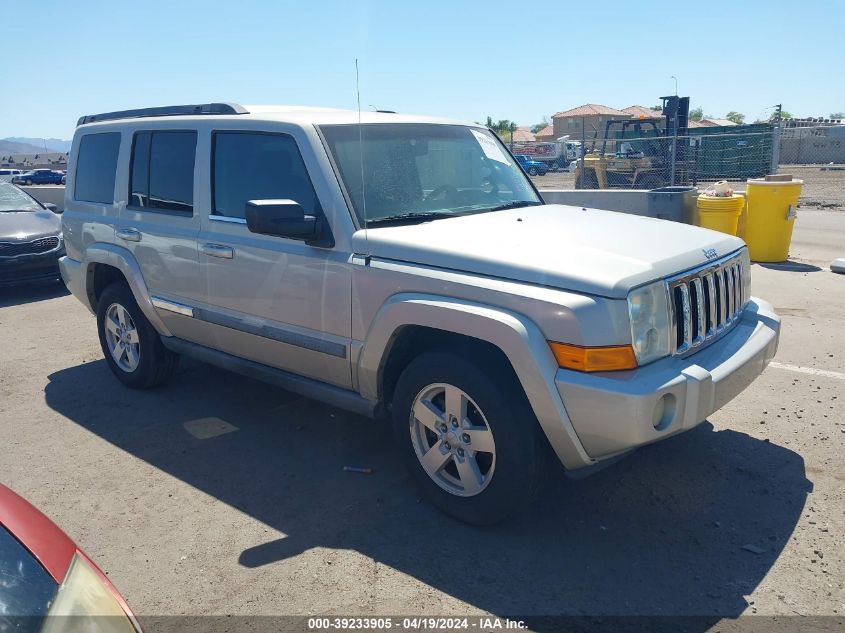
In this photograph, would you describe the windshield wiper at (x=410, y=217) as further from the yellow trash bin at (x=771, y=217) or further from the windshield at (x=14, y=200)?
the windshield at (x=14, y=200)

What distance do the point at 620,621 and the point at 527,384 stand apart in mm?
1026

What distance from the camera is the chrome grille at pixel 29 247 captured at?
378 inches

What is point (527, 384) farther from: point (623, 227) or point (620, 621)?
point (623, 227)

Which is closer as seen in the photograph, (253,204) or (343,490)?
(253,204)

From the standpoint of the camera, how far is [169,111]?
5250 mm

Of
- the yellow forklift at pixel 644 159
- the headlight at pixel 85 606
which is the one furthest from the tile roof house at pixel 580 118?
the headlight at pixel 85 606

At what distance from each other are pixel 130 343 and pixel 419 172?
2.86m

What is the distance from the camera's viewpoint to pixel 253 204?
3748mm

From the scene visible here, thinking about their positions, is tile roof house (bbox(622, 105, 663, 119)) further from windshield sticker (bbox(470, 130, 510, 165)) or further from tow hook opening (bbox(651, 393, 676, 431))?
tow hook opening (bbox(651, 393, 676, 431))

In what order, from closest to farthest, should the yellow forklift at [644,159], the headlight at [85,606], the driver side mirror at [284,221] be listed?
the headlight at [85,606] < the driver side mirror at [284,221] < the yellow forklift at [644,159]

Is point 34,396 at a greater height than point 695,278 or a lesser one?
lesser

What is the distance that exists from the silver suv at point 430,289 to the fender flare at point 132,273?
16 mm

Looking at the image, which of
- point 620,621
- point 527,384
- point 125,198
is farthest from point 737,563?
point 125,198

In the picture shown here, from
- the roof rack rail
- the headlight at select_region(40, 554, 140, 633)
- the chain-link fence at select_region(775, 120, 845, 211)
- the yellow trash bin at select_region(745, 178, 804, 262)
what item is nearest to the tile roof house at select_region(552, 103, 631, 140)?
the chain-link fence at select_region(775, 120, 845, 211)
